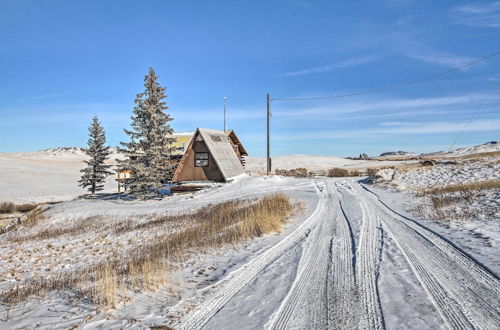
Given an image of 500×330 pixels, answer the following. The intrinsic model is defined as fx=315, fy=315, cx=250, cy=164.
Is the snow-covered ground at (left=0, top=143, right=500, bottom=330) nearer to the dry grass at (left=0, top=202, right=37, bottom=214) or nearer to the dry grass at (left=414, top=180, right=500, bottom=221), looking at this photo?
the dry grass at (left=414, top=180, right=500, bottom=221)

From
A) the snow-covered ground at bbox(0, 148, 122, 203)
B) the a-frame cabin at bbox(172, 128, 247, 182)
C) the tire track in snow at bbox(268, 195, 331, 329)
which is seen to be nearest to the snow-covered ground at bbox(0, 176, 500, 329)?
the tire track in snow at bbox(268, 195, 331, 329)

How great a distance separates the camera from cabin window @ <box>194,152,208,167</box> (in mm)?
32438

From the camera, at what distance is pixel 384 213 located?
43.3 feet

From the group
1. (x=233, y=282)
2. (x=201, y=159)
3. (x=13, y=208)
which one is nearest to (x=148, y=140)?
(x=201, y=159)

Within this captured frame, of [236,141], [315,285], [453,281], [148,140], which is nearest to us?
[453,281]

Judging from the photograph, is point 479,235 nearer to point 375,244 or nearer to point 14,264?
point 375,244

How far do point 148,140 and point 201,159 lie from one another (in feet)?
23.1

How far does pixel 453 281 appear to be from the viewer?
18.6ft

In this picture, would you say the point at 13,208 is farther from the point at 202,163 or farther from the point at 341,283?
the point at 341,283

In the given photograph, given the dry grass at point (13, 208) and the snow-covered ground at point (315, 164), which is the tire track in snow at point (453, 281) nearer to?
the dry grass at point (13, 208)

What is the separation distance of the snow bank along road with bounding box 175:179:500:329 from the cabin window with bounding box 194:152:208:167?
76.1 ft

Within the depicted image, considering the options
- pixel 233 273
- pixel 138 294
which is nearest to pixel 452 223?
pixel 233 273

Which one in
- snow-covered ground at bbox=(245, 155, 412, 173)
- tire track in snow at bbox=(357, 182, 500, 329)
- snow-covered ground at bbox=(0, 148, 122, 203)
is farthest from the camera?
snow-covered ground at bbox=(245, 155, 412, 173)

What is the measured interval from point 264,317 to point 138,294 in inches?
97.6
